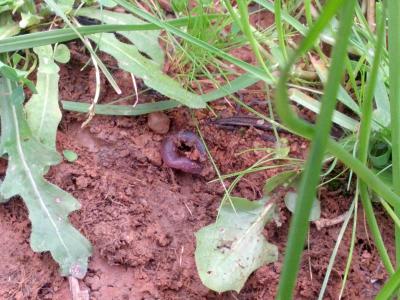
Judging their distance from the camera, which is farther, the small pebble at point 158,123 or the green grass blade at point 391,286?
the small pebble at point 158,123

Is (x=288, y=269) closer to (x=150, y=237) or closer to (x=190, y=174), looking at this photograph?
(x=150, y=237)

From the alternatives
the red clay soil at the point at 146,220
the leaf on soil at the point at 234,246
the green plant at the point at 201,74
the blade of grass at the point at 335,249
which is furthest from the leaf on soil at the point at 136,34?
the blade of grass at the point at 335,249

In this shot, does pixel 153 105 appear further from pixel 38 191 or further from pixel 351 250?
pixel 351 250

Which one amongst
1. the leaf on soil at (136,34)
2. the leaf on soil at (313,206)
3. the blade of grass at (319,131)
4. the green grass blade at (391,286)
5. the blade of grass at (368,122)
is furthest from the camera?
the leaf on soil at (136,34)

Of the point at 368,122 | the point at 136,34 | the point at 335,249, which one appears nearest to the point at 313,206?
the point at 335,249

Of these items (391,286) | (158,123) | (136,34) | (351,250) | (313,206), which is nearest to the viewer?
(391,286)

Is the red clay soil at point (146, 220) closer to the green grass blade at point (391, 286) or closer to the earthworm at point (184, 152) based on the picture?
the earthworm at point (184, 152)
